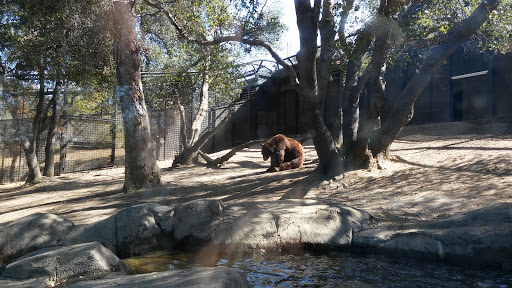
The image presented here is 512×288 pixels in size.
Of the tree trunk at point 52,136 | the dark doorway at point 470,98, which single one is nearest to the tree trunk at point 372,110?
the dark doorway at point 470,98

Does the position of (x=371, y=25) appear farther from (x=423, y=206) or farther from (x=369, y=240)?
(x=369, y=240)

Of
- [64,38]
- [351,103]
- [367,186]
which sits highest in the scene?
[64,38]

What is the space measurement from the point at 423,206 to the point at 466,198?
776mm

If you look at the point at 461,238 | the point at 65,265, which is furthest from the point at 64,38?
the point at 461,238

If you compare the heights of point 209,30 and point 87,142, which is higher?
point 209,30

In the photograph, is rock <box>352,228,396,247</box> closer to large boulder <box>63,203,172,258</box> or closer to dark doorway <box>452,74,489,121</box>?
large boulder <box>63,203,172,258</box>

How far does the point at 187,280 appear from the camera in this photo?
3598 millimetres

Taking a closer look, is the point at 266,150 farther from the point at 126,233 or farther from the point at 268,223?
the point at 126,233

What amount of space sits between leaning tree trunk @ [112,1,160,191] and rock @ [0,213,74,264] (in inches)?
152

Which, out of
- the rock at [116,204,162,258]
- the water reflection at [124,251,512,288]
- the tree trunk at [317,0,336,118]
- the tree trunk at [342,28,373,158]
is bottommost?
the water reflection at [124,251,512,288]

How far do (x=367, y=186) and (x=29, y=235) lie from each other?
6.18m

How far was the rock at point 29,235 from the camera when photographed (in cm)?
593

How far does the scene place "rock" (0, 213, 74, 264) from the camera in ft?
19.5

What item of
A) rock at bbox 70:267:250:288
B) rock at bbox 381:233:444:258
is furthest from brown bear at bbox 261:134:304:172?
rock at bbox 70:267:250:288
